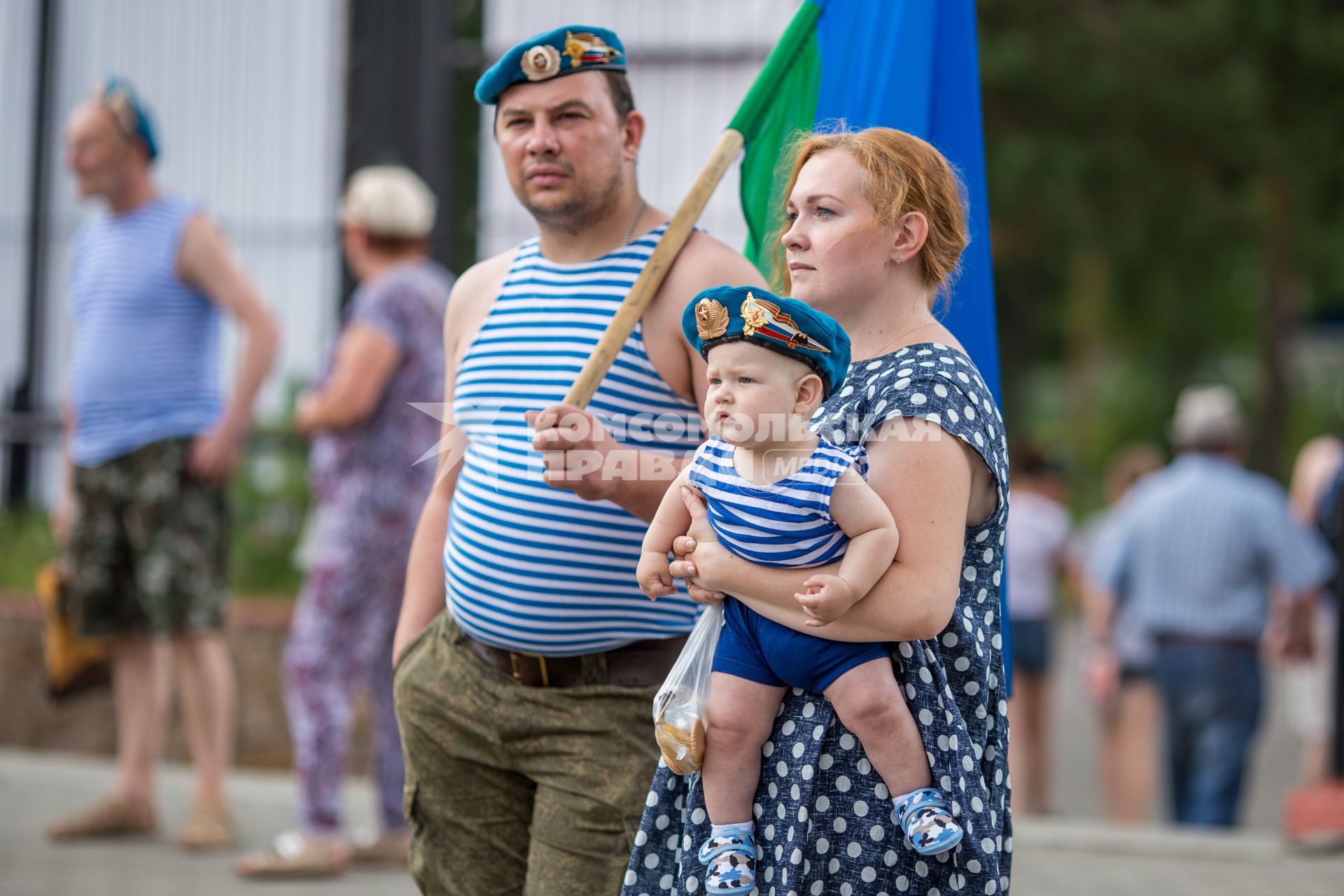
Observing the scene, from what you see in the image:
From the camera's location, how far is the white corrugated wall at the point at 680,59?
7.24 meters

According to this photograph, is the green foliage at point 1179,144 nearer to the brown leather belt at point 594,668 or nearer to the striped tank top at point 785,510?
the brown leather belt at point 594,668

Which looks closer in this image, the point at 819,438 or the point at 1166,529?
the point at 819,438

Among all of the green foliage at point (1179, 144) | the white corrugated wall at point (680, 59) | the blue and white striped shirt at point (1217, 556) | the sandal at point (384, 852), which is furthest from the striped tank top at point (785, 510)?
the green foliage at point (1179, 144)

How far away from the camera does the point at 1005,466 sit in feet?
7.11

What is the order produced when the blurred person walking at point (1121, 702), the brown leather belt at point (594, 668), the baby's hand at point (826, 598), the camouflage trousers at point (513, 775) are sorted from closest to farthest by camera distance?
the baby's hand at point (826, 598)
the camouflage trousers at point (513, 775)
the brown leather belt at point (594, 668)
the blurred person walking at point (1121, 702)

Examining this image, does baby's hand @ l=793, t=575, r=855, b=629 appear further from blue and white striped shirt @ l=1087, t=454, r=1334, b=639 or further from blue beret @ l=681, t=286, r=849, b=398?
blue and white striped shirt @ l=1087, t=454, r=1334, b=639

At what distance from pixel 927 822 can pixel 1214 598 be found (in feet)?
16.5

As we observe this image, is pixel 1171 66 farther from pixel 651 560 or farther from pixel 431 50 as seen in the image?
pixel 651 560

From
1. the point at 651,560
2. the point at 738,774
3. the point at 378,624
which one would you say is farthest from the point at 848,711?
the point at 378,624

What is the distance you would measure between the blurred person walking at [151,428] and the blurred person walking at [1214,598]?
13.1 feet

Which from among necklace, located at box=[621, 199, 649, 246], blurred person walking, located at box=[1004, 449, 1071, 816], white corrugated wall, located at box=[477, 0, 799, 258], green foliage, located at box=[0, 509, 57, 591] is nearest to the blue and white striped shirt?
blurred person walking, located at box=[1004, 449, 1071, 816]

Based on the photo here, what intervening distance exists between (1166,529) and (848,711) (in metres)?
5.09

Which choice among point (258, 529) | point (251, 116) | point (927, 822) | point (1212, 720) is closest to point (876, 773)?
point (927, 822)

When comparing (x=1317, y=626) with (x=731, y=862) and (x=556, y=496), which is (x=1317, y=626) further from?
(x=731, y=862)
